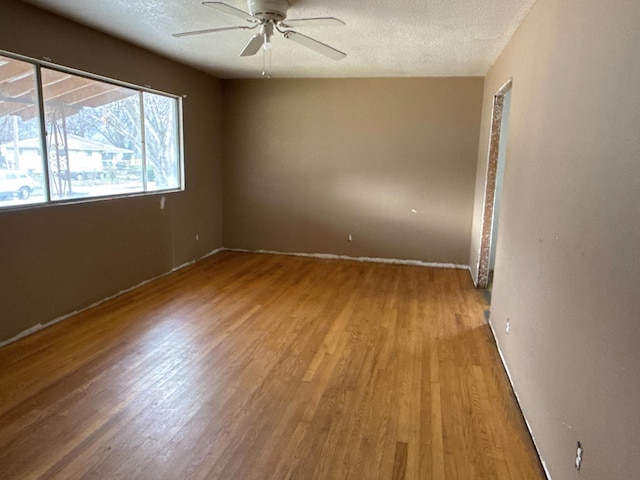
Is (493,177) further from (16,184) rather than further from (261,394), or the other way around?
(16,184)

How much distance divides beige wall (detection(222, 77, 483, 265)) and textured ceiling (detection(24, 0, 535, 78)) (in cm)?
57

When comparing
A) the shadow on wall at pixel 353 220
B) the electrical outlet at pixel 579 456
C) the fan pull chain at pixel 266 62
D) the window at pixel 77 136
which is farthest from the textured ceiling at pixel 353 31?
the electrical outlet at pixel 579 456

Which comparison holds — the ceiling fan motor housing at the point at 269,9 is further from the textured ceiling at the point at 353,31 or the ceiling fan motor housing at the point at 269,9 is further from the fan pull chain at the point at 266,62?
the fan pull chain at the point at 266,62

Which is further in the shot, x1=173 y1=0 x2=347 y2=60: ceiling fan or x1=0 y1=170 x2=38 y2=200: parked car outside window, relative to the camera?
x1=0 y1=170 x2=38 y2=200: parked car outside window

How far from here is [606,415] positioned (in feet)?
4.52

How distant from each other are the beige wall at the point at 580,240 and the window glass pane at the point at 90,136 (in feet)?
11.5

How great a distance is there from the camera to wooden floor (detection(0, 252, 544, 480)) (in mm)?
1985

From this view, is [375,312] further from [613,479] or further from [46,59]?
[46,59]

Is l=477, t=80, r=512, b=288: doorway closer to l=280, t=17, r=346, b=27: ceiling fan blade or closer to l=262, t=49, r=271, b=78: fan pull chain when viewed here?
l=280, t=17, r=346, b=27: ceiling fan blade

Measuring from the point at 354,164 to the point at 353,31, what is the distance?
241 cm

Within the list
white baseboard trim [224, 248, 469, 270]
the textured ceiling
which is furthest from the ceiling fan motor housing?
white baseboard trim [224, 248, 469, 270]

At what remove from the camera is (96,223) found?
12.9 feet

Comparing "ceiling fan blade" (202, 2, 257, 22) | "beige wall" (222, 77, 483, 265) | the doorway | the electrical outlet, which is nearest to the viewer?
the electrical outlet

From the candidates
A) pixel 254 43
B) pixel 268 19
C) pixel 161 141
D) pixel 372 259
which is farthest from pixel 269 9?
pixel 372 259
